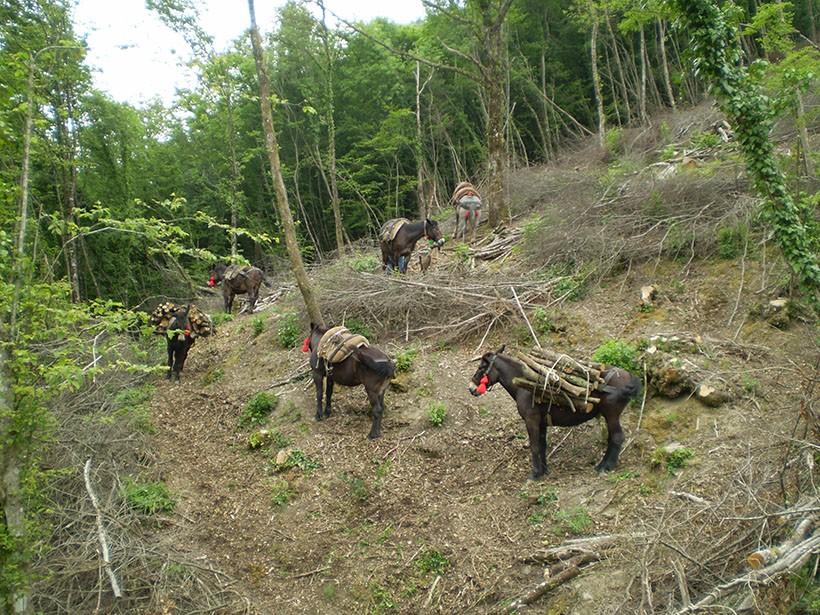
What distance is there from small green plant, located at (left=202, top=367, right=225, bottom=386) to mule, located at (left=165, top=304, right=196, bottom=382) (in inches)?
26.6

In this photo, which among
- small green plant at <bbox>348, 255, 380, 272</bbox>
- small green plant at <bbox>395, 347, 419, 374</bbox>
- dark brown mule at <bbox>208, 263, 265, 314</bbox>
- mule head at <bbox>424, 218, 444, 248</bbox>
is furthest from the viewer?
dark brown mule at <bbox>208, 263, 265, 314</bbox>

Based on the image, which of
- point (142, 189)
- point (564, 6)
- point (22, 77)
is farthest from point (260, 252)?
point (22, 77)

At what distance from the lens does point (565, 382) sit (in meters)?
6.45

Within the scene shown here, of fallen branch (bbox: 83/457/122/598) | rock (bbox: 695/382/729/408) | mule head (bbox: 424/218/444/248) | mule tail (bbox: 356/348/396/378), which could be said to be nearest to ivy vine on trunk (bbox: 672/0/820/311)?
rock (bbox: 695/382/729/408)

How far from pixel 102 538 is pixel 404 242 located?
8675 mm

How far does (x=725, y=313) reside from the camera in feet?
28.5

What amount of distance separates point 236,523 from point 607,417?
16.9 ft

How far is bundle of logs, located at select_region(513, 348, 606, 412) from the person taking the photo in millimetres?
6430

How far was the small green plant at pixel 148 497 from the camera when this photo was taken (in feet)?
24.3

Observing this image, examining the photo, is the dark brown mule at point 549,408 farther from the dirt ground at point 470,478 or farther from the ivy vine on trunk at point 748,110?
the ivy vine on trunk at point 748,110

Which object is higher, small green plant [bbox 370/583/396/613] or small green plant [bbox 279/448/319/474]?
small green plant [bbox 279/448/319/474]

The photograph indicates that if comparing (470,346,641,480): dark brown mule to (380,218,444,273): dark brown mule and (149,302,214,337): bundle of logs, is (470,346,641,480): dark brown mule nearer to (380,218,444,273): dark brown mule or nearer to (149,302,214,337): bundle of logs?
(380,218,444,273): dark brown mule

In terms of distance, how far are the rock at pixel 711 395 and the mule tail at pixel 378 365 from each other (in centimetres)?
426

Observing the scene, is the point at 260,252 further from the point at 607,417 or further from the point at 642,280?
the point at 607,417
